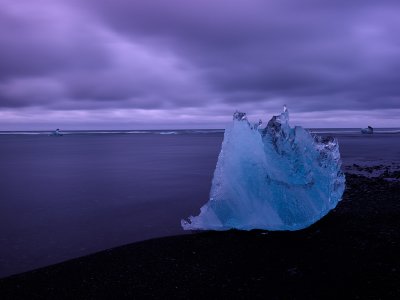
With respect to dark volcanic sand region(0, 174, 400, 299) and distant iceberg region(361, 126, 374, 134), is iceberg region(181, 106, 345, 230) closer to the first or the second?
dark volcanic sand region(0, 174, 400, 299)

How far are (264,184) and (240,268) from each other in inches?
95.7

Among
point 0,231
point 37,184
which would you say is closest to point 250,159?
point 0,231

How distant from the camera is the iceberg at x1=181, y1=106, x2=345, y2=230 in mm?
7539

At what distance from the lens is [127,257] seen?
20.6ft

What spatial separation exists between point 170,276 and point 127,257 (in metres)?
1.18

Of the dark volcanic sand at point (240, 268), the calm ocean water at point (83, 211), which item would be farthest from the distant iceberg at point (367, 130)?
the dark volcanic sand at point (240, 268)

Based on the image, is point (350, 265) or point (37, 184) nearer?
point (350, 265)

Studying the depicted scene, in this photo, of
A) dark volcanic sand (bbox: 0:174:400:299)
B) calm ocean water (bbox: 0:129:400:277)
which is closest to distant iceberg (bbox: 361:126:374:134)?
calm ocean water (bbox: 0:129:400:277)

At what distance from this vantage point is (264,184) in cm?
765

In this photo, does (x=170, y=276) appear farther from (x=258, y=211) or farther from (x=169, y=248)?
(x=258, y=211)

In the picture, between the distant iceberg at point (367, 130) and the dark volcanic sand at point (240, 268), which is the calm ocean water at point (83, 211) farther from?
the distant iceberg at point (367, 130)

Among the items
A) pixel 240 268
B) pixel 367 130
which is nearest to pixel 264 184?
pixel 240 268

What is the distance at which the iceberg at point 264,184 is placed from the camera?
7539 mm

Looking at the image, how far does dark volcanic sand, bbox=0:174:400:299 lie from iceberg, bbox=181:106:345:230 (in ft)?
0.96
